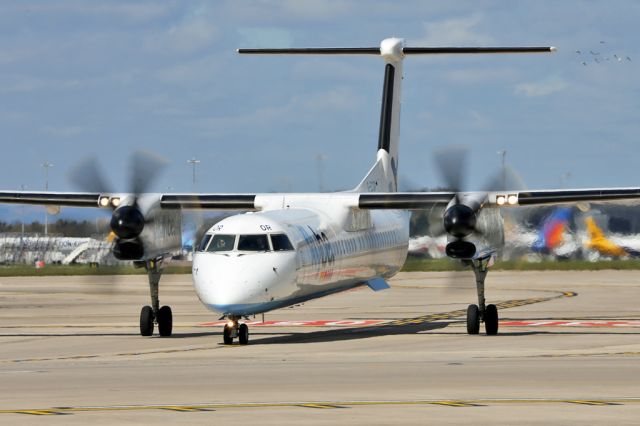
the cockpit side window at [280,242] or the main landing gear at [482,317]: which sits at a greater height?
the cockpit side window at [280,242]

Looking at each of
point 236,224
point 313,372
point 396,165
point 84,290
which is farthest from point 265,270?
point 84,290

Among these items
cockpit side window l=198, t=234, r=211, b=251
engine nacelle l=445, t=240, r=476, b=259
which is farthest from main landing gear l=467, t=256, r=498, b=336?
cockpit side window l=198, t=234, r=211, b=251

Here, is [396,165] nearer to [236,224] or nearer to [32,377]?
[236,224]

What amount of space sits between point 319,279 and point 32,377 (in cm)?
1032

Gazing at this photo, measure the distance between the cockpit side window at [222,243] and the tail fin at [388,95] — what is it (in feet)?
30.4

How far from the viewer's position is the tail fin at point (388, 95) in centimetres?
3644

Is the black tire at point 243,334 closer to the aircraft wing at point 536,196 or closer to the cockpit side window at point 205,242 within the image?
the cockpit side window at point 205,242

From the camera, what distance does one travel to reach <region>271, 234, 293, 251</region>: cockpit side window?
26453 mm

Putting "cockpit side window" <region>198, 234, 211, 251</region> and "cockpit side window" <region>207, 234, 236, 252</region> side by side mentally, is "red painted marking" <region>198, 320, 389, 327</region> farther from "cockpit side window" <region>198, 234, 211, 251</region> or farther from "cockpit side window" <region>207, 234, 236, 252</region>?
"cockpit side window" <region>207, 234, 236, 252</region>

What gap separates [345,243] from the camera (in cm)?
3095

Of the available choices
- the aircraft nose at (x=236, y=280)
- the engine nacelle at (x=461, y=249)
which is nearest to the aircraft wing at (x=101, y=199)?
the aircraft nose at (x=236, y=280)

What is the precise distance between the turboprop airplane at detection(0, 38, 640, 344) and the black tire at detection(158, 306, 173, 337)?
3cm

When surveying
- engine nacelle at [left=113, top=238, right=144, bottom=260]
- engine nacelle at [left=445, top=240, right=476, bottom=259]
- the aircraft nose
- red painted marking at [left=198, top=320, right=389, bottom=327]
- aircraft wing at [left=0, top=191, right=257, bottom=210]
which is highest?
aircraft wing at [left=0, top=191, right=257, bottom=210]

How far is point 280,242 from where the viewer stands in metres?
26.6
